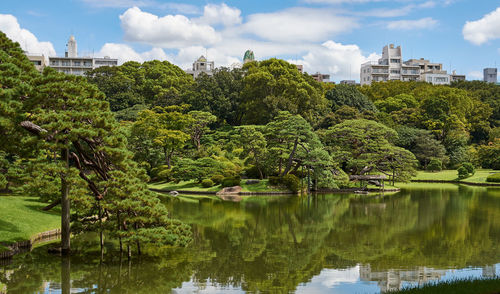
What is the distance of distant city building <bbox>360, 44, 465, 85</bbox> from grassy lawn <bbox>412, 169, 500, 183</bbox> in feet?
155

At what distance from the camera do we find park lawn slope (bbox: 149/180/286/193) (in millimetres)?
33844

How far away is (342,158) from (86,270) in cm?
2691

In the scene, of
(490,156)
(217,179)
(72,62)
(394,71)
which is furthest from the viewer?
(394,71)

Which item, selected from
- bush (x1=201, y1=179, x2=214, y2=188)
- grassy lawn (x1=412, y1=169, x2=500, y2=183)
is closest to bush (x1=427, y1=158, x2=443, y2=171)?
grassy lawn (x1=412, y1=169, x2=500, y2=183)

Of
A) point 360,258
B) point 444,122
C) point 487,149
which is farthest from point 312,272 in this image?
point 444,122

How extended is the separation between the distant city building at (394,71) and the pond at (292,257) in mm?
71234

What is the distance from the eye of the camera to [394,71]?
3647 inches

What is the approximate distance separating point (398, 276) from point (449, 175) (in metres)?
36.5

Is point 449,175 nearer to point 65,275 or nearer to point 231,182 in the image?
point 231,182

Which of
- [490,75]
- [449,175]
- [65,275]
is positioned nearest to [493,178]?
[449,175]

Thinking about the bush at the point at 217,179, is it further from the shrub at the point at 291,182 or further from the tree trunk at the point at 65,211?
the tree trunk at the point at 65,211

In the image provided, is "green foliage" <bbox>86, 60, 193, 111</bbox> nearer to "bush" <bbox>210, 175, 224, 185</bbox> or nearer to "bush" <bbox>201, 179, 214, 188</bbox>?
"bush" <bbox>210, 175, 224, 185</bbox>

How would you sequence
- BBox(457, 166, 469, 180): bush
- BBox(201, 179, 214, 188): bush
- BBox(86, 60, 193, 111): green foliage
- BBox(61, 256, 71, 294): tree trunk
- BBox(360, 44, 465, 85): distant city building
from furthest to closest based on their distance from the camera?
BBox(360, 44, 465, 85): distant city building, BBox(86, 60, 193, 111): green foliage, BBox(457, 166, 469, 180): bush, BBox(201, 179, 214, 188): bush, BBox(61, 256, 71, 294): tree trunk

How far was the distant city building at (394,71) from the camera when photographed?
91831mm
